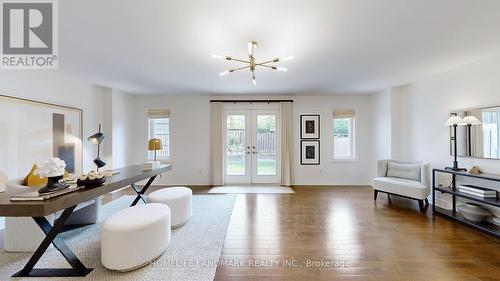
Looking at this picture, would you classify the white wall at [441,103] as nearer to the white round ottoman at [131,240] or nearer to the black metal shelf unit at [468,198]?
the black metal shelf unit at [468,198]

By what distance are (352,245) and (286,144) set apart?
11.2 feet

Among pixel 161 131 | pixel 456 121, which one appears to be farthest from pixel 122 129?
pixel 456 121

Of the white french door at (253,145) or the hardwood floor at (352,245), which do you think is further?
the white french door at (253,145)

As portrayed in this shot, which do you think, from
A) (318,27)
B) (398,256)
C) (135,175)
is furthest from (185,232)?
(318,27)

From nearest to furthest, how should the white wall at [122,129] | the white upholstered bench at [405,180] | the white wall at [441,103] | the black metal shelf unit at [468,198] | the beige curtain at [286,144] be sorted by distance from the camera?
the black metal shelf unit at [468,198], the white wall at [441,103], the white upholstered bench at [405,180], the white wall at [122,129], the beige curtain at [286,144]

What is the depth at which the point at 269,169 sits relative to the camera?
603 cm

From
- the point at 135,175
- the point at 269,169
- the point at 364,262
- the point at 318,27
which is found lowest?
the point at 364,262

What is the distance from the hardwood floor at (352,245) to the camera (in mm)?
2080

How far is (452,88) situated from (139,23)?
4950 mm

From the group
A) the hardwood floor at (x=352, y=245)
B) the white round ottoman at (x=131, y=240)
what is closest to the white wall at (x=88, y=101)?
the white round ottoman at (x=131, y=240)

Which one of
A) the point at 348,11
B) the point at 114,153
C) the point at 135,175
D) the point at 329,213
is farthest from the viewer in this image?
the point at 114,153

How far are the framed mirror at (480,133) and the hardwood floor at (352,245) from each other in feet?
3.87

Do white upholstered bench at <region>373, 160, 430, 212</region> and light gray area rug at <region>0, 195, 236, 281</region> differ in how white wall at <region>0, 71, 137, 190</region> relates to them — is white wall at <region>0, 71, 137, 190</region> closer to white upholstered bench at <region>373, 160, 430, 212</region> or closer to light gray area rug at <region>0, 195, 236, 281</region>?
light gray area rug at <region>0, 195, 236, 281</region>

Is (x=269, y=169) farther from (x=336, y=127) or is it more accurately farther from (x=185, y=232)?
(x=185, y=232)
